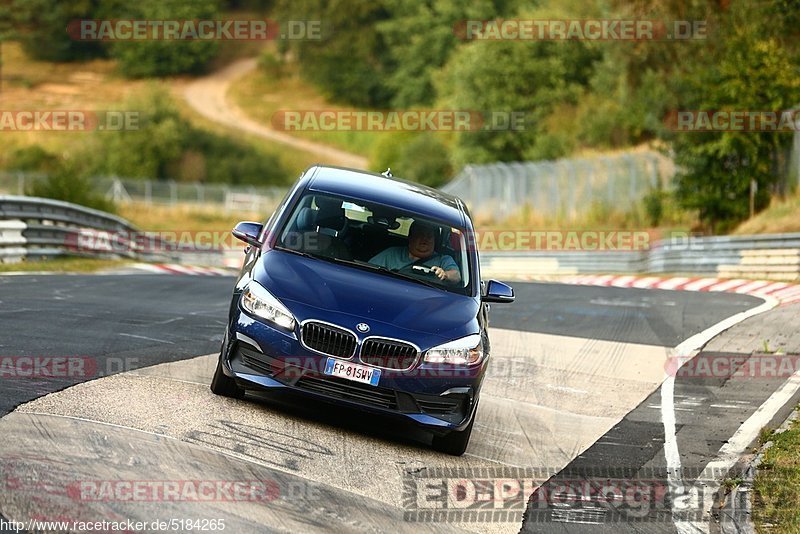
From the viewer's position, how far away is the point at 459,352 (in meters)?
8.85

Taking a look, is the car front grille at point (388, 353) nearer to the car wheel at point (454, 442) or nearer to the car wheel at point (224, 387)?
the car wheel at point (454, 442)

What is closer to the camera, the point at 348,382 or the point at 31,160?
the point at 348,382

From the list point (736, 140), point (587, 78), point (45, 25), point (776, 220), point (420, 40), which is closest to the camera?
point (776, 220)

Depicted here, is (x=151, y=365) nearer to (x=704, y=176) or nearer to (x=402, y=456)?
(x=402, y=456)

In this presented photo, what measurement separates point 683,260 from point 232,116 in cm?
8139

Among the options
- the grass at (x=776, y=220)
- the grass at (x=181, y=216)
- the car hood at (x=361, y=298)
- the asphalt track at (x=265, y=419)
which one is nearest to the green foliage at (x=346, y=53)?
the grass at (x=181, y=216)

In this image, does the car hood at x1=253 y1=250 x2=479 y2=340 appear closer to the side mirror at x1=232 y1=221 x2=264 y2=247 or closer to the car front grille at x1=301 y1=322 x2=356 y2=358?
the car front grille at x1=301 y1=322 x2=356 y2=358

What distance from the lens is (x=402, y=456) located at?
872cm

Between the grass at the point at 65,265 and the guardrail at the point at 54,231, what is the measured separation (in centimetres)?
21

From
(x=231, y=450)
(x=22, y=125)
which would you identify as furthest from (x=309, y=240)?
(x=22, y=125)

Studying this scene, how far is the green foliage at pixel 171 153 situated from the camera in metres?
82.4

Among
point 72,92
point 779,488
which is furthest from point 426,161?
point 779,488

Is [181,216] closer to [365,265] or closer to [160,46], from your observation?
[160,46]

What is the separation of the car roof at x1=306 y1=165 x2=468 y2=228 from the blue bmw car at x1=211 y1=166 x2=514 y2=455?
0.03 m
